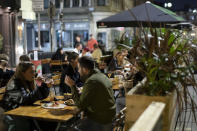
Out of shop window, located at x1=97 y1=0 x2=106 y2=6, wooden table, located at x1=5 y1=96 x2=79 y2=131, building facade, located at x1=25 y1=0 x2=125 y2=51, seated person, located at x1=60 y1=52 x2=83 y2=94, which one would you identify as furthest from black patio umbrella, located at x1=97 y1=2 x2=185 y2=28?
shop window, located at x1=97 y1=0 x2=106 y2=6

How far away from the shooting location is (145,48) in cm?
276

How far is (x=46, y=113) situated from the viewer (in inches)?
146

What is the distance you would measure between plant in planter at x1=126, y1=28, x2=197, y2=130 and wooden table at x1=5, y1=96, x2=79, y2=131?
121 centimetres

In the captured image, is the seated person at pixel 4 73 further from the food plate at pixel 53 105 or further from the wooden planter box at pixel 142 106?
the wooden planter box at pixel 142 106

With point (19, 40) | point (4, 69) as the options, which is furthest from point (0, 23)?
point (4, 69)

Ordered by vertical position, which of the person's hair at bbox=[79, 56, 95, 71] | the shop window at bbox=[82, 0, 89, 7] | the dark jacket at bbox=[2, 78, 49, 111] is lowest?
the dark jacket at bbox=[2, 78, 49, 111]

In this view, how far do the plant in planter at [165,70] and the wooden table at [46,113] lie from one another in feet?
3.97

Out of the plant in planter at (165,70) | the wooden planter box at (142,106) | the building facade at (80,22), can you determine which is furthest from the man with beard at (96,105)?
the building facade at (80,22)

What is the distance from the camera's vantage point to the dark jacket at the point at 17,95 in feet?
13.3

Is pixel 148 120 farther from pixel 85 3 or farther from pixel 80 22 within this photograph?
pixel 85 3

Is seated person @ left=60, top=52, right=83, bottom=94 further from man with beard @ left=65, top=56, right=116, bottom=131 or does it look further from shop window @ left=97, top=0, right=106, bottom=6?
shop window @ left=97, top=0, right=106, bottom=6

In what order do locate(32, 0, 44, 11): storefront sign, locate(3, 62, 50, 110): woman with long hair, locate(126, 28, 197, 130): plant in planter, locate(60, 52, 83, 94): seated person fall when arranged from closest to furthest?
locate(126, 28, 197, 130): plant in planter → locate(3, 62, 50, 110): woman with long hair → locate(60, 52, 83, 94): seated person → locate(32, 0, 44, 11): storefront sign

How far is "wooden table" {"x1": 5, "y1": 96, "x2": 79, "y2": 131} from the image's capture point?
3.50 metres

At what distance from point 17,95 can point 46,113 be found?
633 mm
